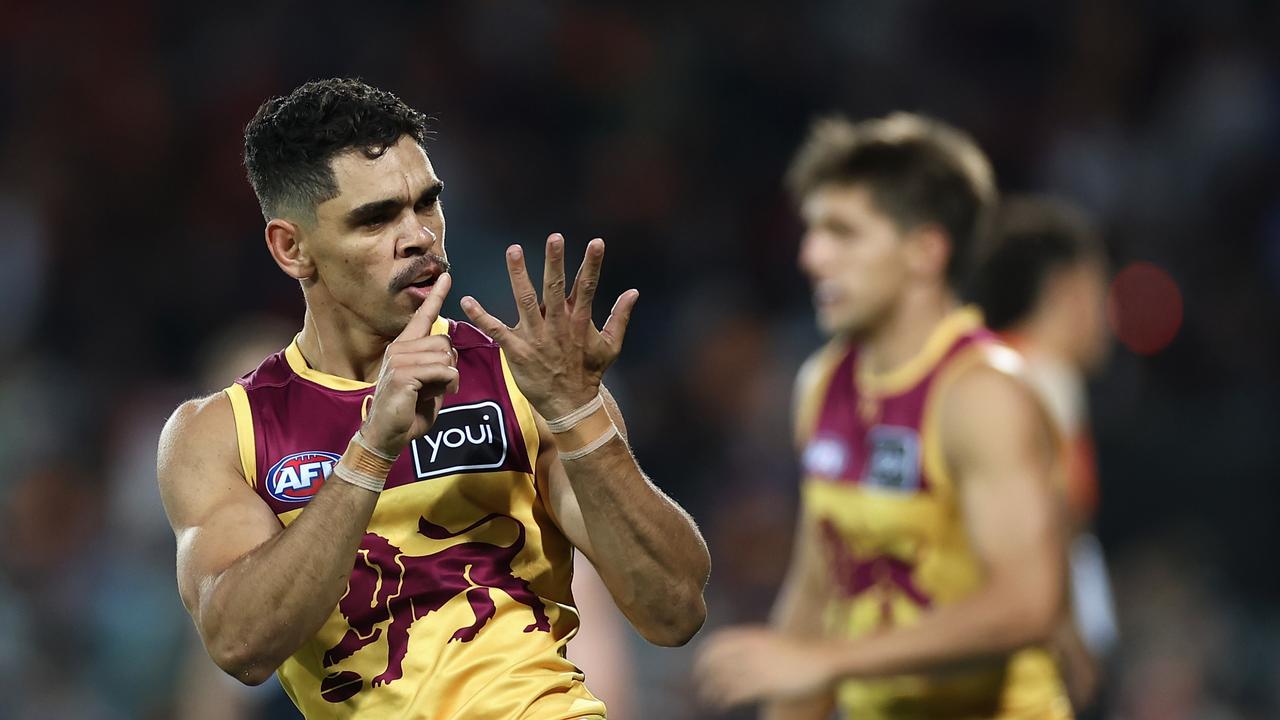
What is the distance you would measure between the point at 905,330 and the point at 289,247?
2.18 m

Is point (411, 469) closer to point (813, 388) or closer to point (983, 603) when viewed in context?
point (983, 603)

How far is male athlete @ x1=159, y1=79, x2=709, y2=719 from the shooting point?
3.09 m

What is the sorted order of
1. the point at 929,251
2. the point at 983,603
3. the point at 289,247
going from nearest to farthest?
1. the point at 289,247
2. the point at 983,603
3. the point at 929,251

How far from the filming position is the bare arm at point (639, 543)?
3102 millimetres

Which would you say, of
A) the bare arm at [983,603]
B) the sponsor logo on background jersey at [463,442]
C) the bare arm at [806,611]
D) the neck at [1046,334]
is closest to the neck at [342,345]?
the sponsor logo on background jersey at [463,442]

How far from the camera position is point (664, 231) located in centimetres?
1055

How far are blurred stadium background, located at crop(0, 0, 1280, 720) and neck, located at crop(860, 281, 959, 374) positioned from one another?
351 cm

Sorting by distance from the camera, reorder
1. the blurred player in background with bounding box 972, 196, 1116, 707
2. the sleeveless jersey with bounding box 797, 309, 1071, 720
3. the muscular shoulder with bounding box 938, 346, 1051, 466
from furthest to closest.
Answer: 1. the blurred player in background with bounding box 972, 196, 1116, 707
2. the sleeveless jersey with bounding box 797, 309, 1071, 720
3. the muscular shoulder with bounding box 938, 346, 1051, 466

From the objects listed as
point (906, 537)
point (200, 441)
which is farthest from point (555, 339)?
point (906, 537)

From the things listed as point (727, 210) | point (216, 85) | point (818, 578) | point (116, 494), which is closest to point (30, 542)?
point (116, 494)

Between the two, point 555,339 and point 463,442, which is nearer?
point 555,339

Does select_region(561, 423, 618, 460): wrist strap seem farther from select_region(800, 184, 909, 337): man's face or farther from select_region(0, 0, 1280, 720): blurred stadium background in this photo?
select_region(0, 0, 1280, 720): blurred stadium background

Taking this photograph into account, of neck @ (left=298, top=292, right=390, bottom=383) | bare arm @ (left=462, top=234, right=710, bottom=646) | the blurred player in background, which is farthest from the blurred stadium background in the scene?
bare arm @ (left=462, top=234, right=710, bottom=646)

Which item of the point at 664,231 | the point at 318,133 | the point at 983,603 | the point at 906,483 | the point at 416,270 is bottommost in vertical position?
the point at 983,603
